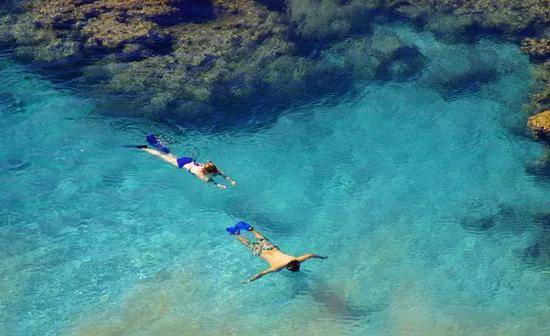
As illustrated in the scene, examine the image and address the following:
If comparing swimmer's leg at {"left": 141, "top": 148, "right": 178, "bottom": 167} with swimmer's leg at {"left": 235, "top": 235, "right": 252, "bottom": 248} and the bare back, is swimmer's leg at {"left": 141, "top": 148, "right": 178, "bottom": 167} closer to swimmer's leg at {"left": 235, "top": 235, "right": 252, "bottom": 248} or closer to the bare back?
swimmer's leg at {"left": 235, "top": 235, "right": 252, "bottom": 248}

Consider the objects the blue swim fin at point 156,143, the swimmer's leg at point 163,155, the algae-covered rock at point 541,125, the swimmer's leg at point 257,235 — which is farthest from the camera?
the algae-covered rock at point 541,125

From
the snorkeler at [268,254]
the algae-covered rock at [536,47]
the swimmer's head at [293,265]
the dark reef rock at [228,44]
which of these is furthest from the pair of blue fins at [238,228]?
the algae-covered rock at [536,47]

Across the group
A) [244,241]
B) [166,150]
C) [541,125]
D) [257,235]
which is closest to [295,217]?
[257,235]

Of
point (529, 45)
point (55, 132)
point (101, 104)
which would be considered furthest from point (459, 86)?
point (55, 132)

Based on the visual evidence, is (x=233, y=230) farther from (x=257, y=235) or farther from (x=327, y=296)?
(x=327, y=296)

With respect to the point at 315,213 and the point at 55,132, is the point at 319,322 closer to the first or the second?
the point at 315,213

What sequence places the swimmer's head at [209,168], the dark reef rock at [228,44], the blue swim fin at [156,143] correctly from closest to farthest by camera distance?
the swimmer's head at [209,168] → the blue swim fin at [156,143] → the dark reef rock at [228,44]

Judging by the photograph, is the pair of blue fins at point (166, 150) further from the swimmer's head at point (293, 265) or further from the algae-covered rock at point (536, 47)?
the algae-covered rock at point (536, 47)
